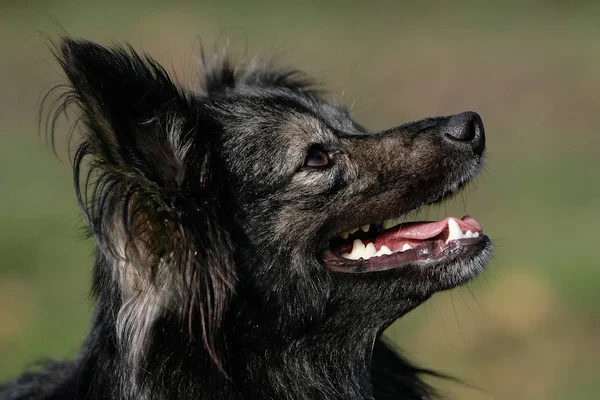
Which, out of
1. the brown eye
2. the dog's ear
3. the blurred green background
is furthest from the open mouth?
the blurred green background

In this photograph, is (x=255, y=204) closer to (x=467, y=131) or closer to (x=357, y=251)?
(x=357, y=251)

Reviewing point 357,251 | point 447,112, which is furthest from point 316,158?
point 447,112

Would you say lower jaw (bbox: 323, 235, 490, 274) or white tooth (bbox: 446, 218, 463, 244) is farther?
white tooth (bbox: 446, 218, 463, 244)

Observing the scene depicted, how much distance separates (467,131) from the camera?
510 cm

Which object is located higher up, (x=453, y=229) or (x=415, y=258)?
(x=453, y=229)

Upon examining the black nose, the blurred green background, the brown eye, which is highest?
the black nose

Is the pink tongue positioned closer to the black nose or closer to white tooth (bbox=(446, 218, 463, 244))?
white tooth (bbox=(446, 218, 463, 244))

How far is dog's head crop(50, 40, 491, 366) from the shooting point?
425 centimetres

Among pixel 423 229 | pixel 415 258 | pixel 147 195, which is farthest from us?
pixel 423 229

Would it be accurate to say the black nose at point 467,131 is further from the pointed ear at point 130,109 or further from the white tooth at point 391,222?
the pointed ear at point 130,109

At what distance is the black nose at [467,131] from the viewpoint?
5070 mm

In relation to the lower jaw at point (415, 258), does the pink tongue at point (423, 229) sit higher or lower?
higher

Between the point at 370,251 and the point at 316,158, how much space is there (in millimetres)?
537

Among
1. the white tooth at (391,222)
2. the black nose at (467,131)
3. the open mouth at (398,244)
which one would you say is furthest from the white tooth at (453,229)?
the black nose at (467,131)
